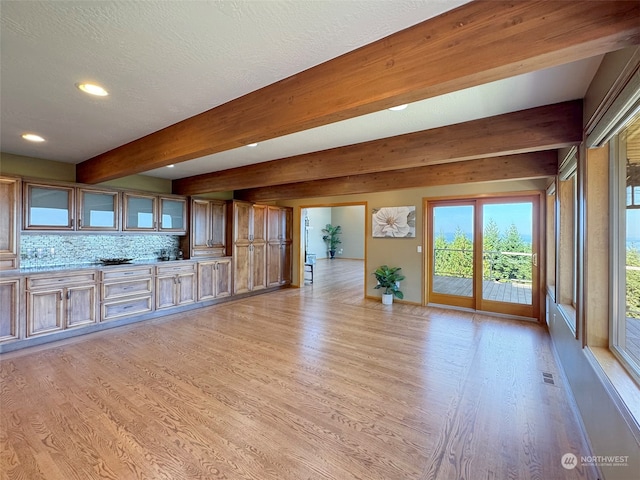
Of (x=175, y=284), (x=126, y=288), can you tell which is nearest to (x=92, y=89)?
(x=126, y=288)

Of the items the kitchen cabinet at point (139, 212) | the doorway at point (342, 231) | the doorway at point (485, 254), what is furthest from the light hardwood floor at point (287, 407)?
the doorway at point (342, 231)

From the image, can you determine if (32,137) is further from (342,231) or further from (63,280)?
(342,231)

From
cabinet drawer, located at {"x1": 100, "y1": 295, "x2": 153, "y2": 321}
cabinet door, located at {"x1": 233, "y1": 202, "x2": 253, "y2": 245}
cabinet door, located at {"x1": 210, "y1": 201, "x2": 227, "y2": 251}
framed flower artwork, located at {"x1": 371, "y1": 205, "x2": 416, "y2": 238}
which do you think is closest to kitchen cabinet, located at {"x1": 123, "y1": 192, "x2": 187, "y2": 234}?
cabinet door, located at {"x1": 210, "y1": 201, "x2": 227, "y2": 251}

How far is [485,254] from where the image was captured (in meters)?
5.08

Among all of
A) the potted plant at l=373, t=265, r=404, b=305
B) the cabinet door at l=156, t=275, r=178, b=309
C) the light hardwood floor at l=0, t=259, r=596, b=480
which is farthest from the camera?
the potted plant at l=373, t=265, r=404, b=305

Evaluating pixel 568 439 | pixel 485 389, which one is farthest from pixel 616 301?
pixel 485 389

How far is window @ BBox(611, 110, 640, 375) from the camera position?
5.28ft

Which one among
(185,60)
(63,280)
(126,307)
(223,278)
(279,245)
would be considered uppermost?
(185,60)

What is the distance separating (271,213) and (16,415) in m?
5.35

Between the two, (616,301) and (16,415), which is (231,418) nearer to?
(16,415)

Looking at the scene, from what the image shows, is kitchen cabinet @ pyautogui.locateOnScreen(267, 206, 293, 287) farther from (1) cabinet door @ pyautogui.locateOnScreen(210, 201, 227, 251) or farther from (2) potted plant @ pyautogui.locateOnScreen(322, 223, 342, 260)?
(2) potted plant @ pyautogui.locateOnScreen(322, 223, 342, 260)

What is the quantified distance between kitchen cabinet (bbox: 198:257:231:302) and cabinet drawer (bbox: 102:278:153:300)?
3.10ft

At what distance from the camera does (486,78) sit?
4.33 ft

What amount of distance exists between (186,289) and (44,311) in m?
1.90
